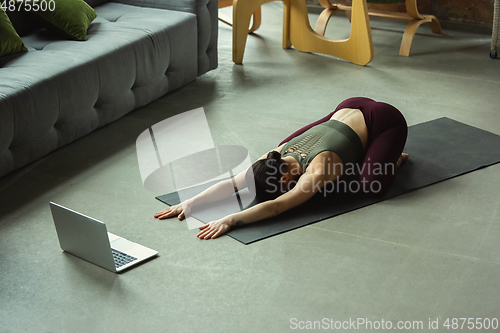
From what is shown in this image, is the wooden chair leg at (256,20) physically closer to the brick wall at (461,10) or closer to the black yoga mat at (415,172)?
the brick wall at (461,10)

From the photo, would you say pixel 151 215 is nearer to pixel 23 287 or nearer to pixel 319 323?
pixel 23 287

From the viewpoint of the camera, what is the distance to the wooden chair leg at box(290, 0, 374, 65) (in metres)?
3.71

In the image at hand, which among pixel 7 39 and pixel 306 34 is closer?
pixel 7 39

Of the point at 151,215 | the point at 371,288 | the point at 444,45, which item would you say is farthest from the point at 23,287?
the point at 444,45

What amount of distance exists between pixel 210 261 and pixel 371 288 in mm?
562

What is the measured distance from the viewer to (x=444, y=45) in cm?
420

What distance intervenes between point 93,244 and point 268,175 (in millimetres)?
720

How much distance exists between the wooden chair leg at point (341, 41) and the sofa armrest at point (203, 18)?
0.83 meters

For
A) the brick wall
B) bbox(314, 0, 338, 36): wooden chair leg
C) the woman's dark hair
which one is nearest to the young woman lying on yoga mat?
the woman's dark hair

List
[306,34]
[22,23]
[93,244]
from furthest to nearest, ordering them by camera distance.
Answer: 1. [306,34]
2. [22,23]
3. [93,244]

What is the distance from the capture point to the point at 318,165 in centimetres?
215

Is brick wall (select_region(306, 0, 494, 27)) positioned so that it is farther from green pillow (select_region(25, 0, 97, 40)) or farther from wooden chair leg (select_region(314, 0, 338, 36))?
green pillow (select_region(25, 0, 97, 40))

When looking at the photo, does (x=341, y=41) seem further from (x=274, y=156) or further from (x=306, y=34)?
(x=274, y=156)

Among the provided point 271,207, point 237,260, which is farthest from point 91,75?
point 237,260
